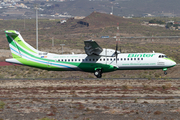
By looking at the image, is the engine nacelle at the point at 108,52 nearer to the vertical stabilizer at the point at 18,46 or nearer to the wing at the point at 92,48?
the wing at the point at 92,48

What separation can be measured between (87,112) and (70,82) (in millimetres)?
13231

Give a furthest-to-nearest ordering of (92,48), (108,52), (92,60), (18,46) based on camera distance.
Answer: (18,46) < (92,60) < (108,52) < (92,48)

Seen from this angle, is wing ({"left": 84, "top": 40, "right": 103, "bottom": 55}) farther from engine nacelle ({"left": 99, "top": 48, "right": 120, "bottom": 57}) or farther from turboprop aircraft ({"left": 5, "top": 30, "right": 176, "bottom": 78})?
engine nacelle ({"left": 99, "top": 48, "right": 120, "bottom": 57})

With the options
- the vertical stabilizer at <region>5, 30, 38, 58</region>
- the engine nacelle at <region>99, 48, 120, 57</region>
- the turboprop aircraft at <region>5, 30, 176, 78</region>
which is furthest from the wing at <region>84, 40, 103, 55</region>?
the vertical stabilizer at <region>5, 30, 38, 58</region>

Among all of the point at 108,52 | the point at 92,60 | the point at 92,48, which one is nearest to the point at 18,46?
the point at 92,60

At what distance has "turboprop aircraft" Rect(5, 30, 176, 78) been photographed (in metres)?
34.9

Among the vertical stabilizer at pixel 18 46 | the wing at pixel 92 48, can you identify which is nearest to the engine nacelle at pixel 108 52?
the wing at pixel 92 48

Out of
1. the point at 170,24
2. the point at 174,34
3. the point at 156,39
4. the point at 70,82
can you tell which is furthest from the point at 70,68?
the point at 170,24

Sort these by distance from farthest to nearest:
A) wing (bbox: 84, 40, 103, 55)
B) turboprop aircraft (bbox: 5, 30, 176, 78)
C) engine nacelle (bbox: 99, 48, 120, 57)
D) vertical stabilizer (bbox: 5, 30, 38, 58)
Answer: vertical stabilizer (bbox: 5, 30, 38, 58) < turboprop aircraft (bbox: 5, 30, 176, 78) < engine nacelle (bbox: 99, 48, 120, 57) < wing (bbox: 84, 40, 103, 55)

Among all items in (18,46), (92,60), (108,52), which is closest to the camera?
(108,52)

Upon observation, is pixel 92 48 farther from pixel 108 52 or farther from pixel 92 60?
pixel 92 60

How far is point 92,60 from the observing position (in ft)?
117

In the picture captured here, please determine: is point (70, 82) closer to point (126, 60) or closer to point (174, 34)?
point (126, 60)

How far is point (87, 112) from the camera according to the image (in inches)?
776
